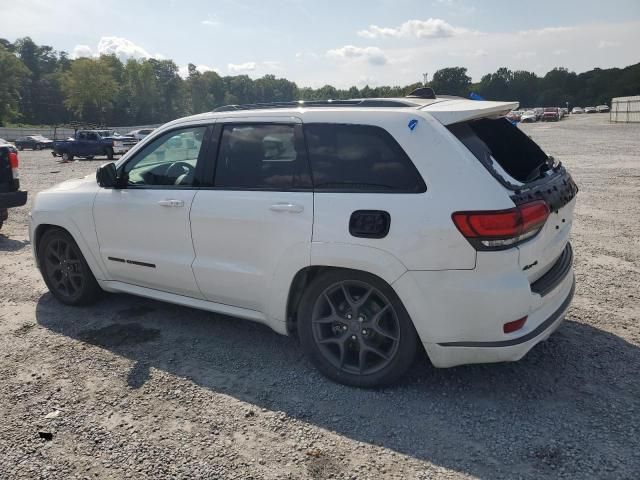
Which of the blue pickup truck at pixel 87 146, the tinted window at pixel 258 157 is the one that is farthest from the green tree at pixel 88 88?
the tinted window at pixel 258 157

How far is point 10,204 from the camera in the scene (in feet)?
25.8

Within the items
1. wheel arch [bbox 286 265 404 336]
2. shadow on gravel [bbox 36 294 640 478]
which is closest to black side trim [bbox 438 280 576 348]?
shadow on gravel [bbox 36 294 640 478]

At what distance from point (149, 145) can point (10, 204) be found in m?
4.76

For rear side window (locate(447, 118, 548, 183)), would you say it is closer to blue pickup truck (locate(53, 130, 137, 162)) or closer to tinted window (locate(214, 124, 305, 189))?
tinted window (locate(214, 124, 305, 189))

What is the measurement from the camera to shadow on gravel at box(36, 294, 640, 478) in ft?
9.21

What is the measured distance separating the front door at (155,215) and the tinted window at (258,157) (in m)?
0.26

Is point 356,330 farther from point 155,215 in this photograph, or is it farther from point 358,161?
point 155,215

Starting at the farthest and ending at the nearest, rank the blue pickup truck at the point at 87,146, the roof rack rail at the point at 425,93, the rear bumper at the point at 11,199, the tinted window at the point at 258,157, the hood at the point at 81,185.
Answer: the blue pickup truck at the point at 87,146, the rear bumper at the point at 11,199, the hood at the point at 81,185, the roof rack rail at the point at 425,93, the tinted window at the point at 258,157

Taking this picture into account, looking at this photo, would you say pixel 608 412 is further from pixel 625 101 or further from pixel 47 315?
pixel 625 101

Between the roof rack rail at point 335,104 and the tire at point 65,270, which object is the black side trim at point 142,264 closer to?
the tire at point 65,270

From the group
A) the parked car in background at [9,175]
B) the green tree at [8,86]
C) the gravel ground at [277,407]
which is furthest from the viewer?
the green tree at [8,86]

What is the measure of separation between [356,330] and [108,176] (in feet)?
8.19

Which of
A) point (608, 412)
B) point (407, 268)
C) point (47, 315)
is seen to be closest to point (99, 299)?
point (47, 315)

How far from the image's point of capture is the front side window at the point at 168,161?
13.5 feet
